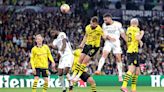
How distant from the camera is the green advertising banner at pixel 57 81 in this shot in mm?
32281

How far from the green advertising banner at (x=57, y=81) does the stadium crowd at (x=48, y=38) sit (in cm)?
135

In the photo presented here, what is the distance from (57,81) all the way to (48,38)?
6.02m

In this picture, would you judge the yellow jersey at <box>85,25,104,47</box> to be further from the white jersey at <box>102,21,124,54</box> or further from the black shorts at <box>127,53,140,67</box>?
the black shorts at <box>127,53,140,67</box>

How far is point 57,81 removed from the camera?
3266 centimetres

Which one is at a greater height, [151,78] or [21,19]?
[21,19]

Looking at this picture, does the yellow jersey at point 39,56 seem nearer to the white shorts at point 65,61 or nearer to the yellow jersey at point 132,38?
the white shorts at point 65,61

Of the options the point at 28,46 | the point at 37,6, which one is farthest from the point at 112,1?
the point at 28,46

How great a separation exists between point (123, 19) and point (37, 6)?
6129 millimetres

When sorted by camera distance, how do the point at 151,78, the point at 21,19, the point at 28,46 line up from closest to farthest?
the point at 151,78 → the point at 28,46 → the point at 21,19

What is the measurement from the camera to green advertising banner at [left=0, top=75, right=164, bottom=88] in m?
32.3

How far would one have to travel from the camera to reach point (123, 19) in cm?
4247

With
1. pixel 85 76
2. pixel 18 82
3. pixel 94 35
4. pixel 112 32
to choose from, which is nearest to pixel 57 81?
pixel 18 82

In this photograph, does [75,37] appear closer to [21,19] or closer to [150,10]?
[21,19]

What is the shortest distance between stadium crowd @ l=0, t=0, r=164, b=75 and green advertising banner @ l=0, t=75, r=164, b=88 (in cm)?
135
